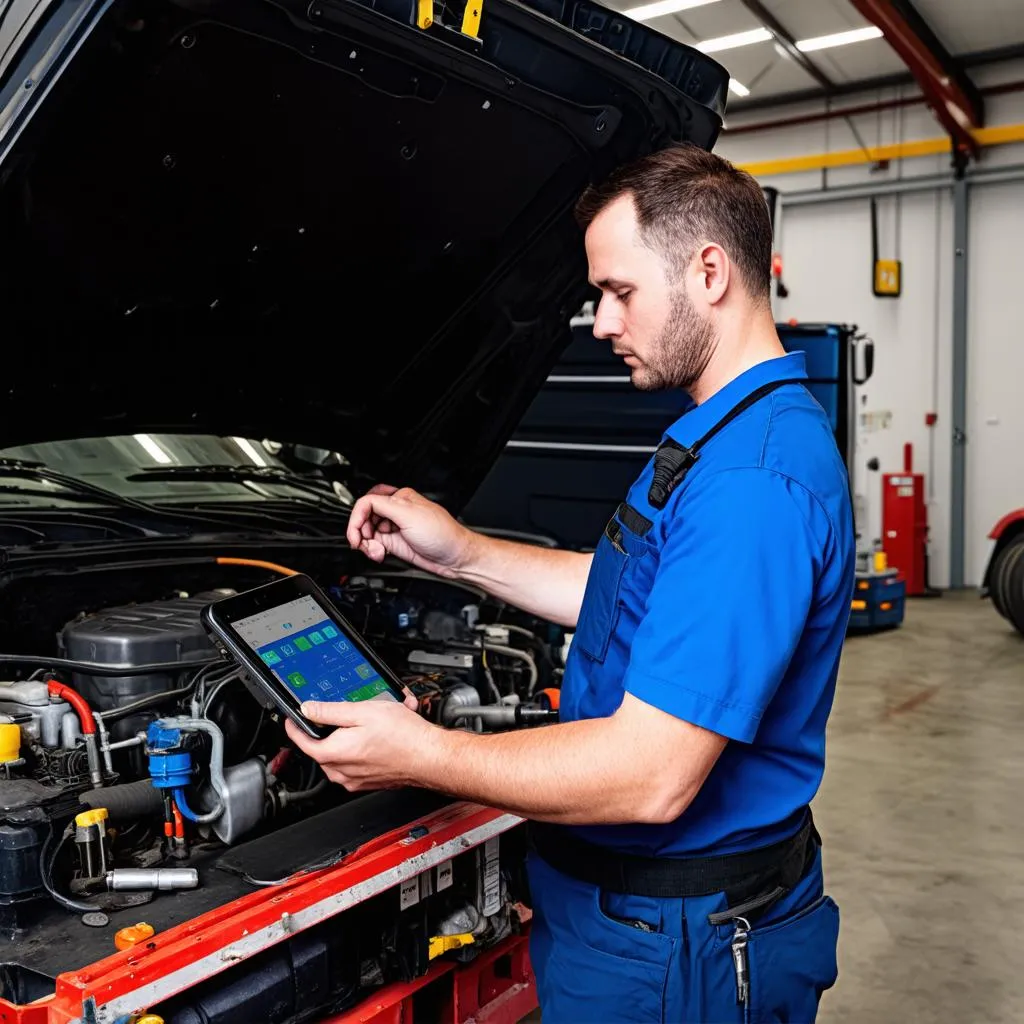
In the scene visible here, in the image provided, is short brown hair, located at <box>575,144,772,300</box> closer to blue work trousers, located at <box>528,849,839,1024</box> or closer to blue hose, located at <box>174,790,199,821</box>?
blue work trousers, located at <box>528,849,839,1024</box>

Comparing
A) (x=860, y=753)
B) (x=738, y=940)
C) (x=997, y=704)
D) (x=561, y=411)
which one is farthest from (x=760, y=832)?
(x=997, y=704)

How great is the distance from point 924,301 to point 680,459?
358 inches

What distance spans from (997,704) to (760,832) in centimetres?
459

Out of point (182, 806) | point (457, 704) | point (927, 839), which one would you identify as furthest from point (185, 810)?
point (927, 839)

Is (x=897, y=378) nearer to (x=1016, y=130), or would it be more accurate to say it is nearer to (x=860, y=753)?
(x=1016, y=130)

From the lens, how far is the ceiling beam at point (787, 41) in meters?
8.12

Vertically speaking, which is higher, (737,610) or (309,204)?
(309,204)

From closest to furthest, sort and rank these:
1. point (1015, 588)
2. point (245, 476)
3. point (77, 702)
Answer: point (77, 702) < point (245, 476) < point (1015, 588)

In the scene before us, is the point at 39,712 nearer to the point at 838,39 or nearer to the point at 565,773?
the point at 565,773

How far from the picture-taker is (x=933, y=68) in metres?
8.21

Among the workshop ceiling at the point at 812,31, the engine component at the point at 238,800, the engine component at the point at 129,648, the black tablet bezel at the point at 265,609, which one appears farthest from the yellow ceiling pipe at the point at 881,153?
the engine component at the point at 238,800

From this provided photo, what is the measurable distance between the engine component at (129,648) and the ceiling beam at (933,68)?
22.7 feet

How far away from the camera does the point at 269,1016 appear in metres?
1.42

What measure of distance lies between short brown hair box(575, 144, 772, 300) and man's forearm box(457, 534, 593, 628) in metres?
0.72
